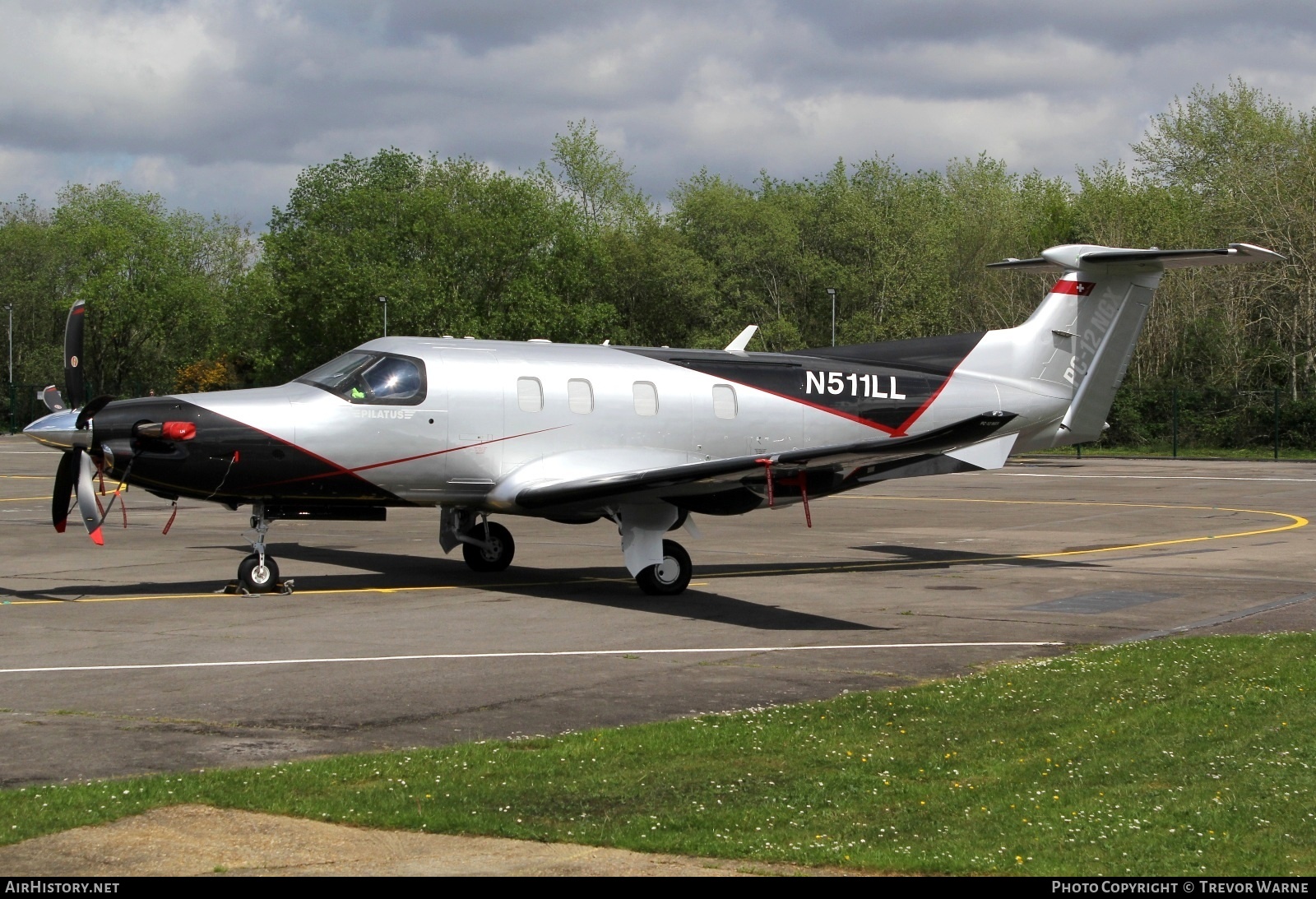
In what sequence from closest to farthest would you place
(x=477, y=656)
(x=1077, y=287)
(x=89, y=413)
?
(x=477, y=656)
(x=89, y=413)
(x=1077, y=287)

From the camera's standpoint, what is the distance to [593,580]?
61.6ft

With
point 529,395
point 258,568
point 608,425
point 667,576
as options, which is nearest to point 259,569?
point 258,568

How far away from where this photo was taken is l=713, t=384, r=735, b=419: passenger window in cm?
1884

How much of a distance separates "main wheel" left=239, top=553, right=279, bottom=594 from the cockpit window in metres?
2.37

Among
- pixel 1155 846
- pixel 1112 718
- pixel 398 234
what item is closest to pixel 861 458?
pixel 1112 718

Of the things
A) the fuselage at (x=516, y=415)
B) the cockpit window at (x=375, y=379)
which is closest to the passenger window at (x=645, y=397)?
the fuselage at (x=516, y=415)

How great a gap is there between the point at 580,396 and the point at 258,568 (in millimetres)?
4753

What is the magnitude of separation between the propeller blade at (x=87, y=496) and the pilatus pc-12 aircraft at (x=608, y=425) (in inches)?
1.2

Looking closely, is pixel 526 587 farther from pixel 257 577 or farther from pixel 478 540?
pixel 257 577

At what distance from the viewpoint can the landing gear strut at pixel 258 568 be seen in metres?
16.7

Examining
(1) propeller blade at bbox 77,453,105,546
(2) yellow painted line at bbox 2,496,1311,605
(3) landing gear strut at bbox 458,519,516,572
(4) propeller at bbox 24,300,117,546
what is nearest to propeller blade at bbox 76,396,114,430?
(4) propeller at bbox 24,300,117,546

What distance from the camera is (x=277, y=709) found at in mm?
10164

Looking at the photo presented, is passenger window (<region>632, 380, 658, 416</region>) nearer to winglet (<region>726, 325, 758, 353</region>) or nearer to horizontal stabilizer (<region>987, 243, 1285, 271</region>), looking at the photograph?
winglet (<region>726, 325, 758, 353</region>)
